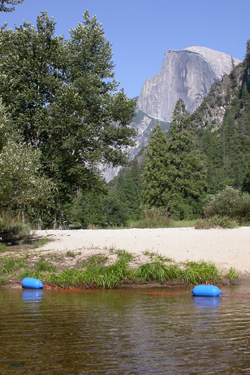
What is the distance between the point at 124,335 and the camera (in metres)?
6.51

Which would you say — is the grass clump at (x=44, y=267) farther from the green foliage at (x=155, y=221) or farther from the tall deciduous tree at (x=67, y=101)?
the tall deciduous tree at (x=67, y=101)

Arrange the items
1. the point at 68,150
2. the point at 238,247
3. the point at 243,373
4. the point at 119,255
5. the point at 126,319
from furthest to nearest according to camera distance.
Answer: the point at 68,150
the point at 238,247
the point at 119,255
the point at 126,319
the point at 243,373

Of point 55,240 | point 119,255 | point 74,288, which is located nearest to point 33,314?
point 74,288

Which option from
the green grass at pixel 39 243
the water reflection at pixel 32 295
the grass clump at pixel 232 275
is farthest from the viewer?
the green grass at pixel 39 243

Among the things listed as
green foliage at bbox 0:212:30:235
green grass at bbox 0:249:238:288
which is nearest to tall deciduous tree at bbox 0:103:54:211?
green foliage at bbox 0:212:30:235

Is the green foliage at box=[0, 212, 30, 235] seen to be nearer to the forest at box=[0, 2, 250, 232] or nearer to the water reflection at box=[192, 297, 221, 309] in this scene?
the forest at box=[0, 2, 250, 232]

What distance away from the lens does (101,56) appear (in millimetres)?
28078

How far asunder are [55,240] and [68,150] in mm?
10431

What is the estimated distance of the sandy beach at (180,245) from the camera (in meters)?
13.6

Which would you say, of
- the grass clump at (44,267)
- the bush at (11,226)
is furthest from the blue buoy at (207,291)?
the bush at (11,226)

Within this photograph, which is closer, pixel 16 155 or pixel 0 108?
pixel 16 155

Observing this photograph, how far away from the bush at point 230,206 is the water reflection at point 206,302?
14.4 m

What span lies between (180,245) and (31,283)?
18.8 ft

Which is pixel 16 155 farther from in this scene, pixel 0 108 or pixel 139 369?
pixel 139 369
